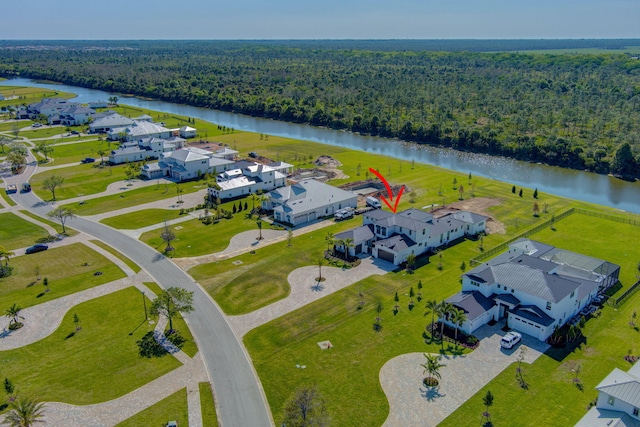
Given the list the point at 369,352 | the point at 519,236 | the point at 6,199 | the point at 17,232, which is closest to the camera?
the point at 369,352

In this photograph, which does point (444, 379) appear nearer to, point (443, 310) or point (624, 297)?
point (443, 310)

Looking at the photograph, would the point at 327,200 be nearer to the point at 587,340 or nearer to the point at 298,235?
the point at 298,235

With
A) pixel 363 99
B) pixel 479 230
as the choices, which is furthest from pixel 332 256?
pixel 363 99

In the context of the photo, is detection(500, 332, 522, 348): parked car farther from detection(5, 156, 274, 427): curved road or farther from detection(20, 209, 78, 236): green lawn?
detection(20, 209, 78, 236): green lawn

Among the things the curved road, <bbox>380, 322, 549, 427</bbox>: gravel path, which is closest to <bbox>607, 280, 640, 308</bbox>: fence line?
<bbox>380, 322, 549, 427</bbox>: gravel path

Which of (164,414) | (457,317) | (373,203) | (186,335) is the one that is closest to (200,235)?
(186,335)

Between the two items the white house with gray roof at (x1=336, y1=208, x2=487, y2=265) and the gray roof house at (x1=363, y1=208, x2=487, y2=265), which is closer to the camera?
the gray roof house at (x1=363, y1=208, x2=487, y2=265)
